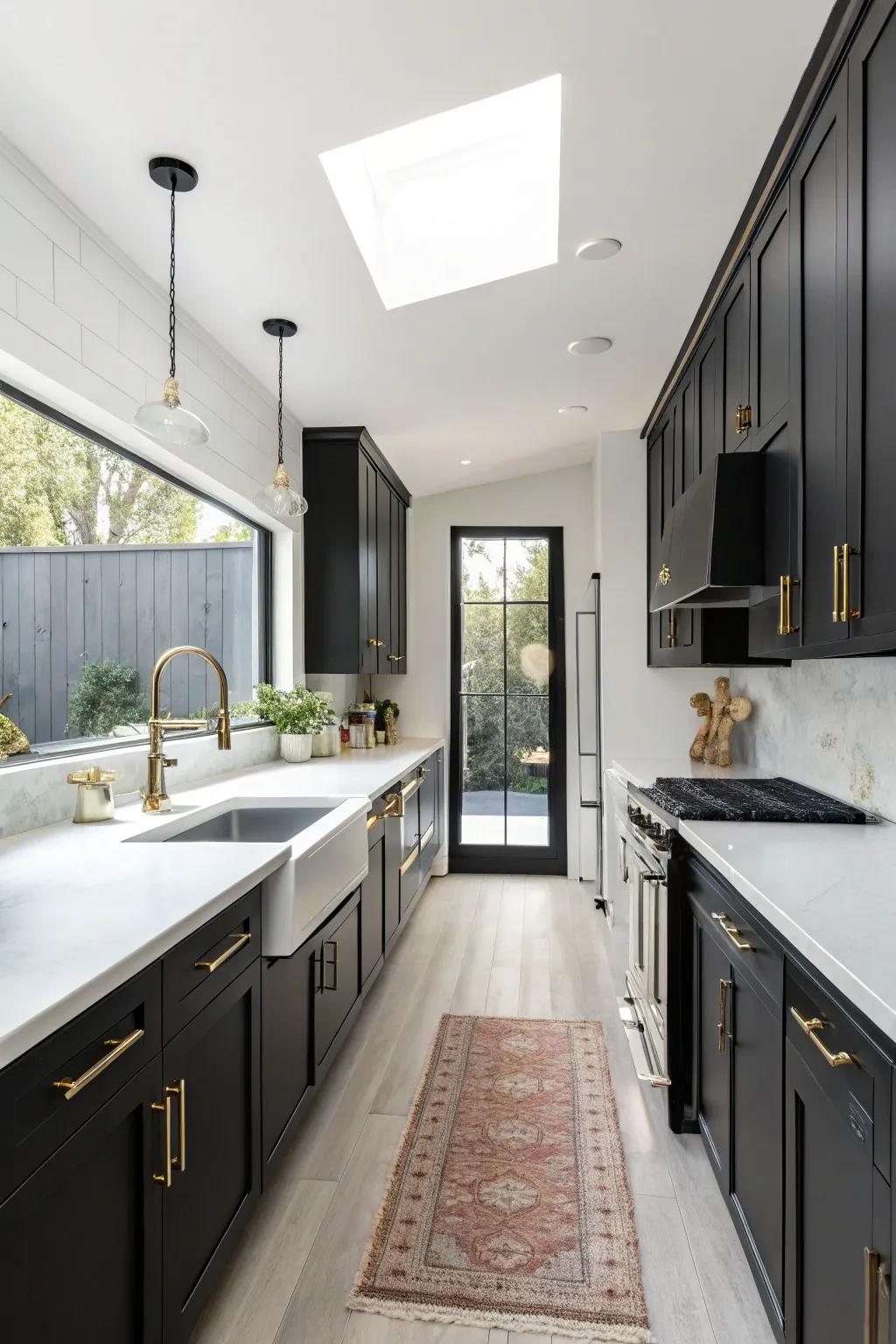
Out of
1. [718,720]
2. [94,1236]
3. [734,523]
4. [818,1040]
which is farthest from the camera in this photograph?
[718,720]

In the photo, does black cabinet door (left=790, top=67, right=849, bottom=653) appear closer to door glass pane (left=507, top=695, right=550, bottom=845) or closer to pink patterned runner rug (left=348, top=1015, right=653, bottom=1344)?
pink patterned runner rug (left=348, top=1015, right=653, bottom=1344)

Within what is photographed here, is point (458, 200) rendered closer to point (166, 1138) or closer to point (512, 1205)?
point (166, 1138)

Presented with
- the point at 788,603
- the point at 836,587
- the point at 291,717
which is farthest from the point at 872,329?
the point at 291,717

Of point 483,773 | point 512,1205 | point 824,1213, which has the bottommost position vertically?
point 512,1205

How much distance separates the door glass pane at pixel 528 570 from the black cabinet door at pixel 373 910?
Answer: 2633 mm

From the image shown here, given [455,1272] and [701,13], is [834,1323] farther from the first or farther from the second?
[701,13]

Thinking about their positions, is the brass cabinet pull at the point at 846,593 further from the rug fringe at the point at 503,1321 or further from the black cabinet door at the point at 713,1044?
the rug fringe at the point at 503,1321

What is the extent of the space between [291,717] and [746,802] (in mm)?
2050

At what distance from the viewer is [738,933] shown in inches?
67.9

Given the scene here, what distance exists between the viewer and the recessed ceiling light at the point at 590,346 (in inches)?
128

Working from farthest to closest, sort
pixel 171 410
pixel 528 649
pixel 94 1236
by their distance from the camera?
pixel 528 649 < pixel 171 410 < pixel 94 1236

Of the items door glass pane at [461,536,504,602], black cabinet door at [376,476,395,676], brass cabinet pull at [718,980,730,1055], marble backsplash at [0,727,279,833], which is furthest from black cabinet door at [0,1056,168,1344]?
door glass pane at [461,536,504,602]

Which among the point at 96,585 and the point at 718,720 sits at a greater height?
the point at 96,585

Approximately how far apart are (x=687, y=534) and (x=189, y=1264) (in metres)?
2.25
